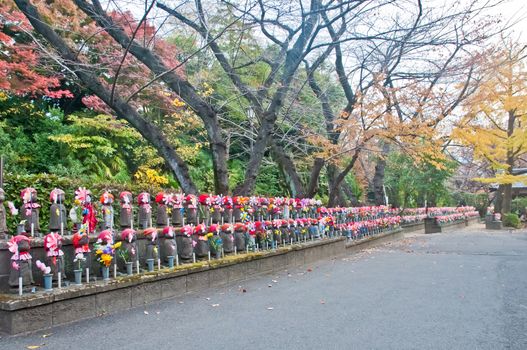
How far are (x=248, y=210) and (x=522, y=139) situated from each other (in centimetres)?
1973

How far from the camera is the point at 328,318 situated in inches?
209

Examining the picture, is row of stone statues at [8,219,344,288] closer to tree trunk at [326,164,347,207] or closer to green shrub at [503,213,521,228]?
tree trunk at [326,164,347,207]

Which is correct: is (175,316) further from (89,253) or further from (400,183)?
(400,183)

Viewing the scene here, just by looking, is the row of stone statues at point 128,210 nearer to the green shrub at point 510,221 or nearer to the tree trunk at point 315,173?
the tree trunk at point 315,173

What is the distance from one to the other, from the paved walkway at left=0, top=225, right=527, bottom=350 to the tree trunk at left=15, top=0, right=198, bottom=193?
2.79 m

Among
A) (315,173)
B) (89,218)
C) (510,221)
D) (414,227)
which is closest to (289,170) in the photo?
(315,173)

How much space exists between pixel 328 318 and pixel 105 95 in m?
6.12

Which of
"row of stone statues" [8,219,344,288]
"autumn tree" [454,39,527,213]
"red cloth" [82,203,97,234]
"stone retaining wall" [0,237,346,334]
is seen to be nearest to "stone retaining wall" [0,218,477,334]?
"stone retaining wall" [0,237,346,334]

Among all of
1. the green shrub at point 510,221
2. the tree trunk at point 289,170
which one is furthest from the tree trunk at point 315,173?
the green shrub at point 510,221

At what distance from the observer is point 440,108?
15680 millimetres

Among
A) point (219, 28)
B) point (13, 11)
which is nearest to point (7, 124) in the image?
point (13, 11)

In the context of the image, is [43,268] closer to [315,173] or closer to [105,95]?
[105,95]

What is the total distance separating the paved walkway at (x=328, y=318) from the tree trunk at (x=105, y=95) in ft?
9.15

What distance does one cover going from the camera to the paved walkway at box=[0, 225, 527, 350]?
4.35m
